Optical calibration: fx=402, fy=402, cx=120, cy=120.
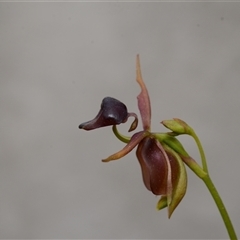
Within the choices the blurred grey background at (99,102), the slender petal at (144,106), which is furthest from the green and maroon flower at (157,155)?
the blurred grey background at (99,102)

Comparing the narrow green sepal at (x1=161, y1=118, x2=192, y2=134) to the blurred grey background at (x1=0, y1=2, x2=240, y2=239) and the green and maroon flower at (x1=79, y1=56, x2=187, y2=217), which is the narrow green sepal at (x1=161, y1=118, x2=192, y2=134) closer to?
the green and maroon flower at (x1=79, y1=56, x2=187, y2=217)

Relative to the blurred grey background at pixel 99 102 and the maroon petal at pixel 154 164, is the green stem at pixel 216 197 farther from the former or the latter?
the blurred grey background at pixel 99 102

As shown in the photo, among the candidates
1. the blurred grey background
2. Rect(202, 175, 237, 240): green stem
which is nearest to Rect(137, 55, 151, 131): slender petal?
Rect(202, 175, 237, 240): green stem

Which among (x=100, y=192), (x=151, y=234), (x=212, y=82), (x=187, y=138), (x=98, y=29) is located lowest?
(x=151, y=234)

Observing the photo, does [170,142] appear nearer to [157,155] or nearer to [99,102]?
[157,155]

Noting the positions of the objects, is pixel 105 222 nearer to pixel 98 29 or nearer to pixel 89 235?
pixel 89 235

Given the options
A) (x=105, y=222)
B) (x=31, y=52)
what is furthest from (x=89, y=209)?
(x=31, y=52)

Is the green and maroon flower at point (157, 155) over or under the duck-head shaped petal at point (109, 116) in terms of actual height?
under

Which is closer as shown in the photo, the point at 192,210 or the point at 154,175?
the point at 154,175
